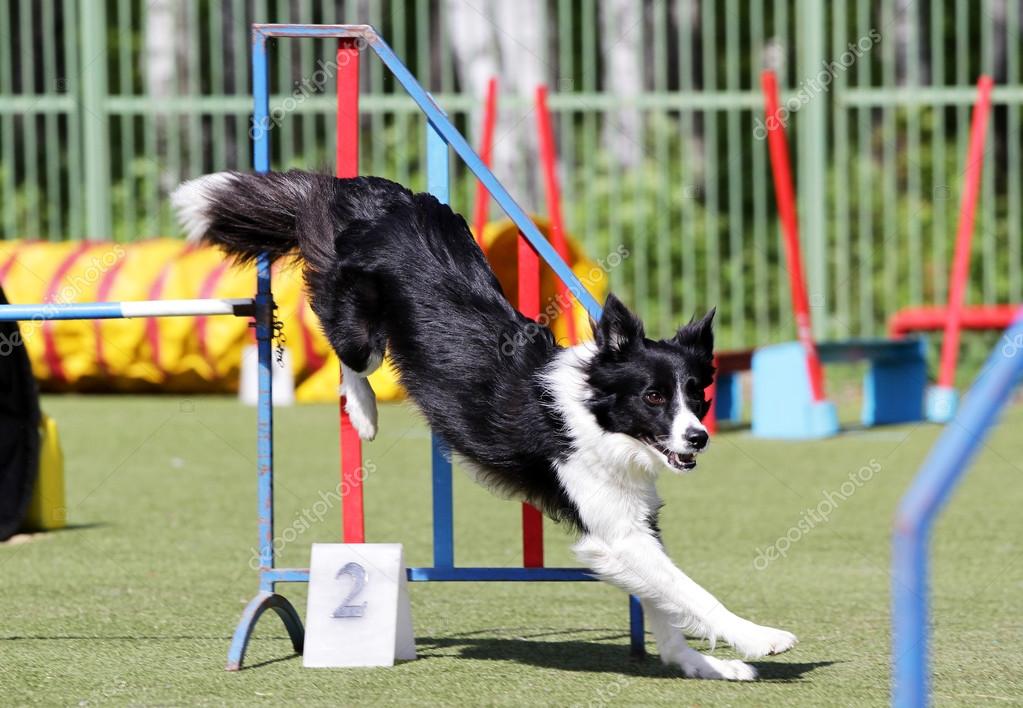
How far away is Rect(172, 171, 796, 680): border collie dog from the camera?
392 cm

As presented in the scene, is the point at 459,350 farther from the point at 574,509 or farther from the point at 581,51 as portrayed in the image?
the point at 581,51

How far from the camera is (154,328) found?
11570mm

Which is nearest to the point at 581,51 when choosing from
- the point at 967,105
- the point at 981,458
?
the point at 967,105

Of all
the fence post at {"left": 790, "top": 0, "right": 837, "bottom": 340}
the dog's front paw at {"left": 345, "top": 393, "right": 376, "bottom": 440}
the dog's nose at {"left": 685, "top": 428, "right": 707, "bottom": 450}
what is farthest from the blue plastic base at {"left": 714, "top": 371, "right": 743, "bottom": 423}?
the dog's nose at {"left": 685, "top": 428, "right": 707, "bottom": 450}

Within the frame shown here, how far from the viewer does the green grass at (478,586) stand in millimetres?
3859

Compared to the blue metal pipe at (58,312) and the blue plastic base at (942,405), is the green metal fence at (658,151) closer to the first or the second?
the blue plastic base at (942,405)

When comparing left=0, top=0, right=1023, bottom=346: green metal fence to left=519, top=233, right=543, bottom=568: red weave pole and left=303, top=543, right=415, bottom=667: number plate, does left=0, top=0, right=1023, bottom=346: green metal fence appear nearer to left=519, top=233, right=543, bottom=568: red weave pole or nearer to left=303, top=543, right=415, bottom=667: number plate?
left=519, top=233, right=543, bottom=568: red weave pole

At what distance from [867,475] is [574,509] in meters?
4.34

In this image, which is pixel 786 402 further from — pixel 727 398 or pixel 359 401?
pixel 359 401

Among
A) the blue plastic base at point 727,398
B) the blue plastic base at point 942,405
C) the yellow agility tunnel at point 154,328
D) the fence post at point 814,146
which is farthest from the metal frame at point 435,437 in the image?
the fence post at point 814,146

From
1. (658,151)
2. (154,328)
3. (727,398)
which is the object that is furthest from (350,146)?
(658,151)

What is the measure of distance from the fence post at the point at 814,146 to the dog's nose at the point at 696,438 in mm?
9224

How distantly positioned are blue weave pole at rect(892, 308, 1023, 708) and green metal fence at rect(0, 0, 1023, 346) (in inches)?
404

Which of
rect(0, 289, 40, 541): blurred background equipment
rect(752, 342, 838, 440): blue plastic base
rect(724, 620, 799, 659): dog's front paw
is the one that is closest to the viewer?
rect(724, 620, 799, 659): dog's front paw
